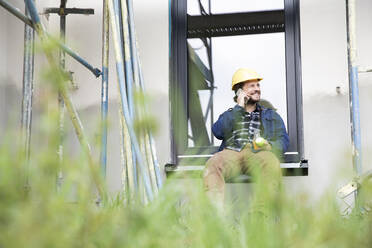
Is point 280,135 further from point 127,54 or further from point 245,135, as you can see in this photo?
point 127,54

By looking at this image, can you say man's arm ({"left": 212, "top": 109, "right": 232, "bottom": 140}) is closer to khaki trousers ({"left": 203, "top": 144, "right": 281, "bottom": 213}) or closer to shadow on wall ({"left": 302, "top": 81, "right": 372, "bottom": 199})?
khaki trousers ({"left": 203, "top": 144, "right": 281, "bottom": 213})

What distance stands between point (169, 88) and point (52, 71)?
282cm

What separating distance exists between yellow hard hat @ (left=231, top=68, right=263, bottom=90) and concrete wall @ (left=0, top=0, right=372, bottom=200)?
0.29 metres

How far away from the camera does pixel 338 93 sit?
10.1 ft

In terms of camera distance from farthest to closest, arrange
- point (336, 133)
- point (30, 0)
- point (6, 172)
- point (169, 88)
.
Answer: point (169, 88)
point (336, 133)
point (30, 0)
point (6, 172)

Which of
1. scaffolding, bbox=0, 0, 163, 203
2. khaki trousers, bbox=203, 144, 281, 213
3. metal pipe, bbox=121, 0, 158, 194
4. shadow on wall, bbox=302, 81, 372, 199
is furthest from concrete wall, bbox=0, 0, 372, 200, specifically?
metal pipe, bbox=121, 0, 158, 194

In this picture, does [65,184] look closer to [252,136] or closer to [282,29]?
[252,136]

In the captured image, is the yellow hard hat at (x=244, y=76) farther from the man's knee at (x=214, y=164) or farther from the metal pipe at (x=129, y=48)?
the metal pipe at (x=129, y=48)

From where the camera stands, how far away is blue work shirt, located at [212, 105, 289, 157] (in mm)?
3033

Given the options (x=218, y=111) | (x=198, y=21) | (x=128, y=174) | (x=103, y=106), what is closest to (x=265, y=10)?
(x=198, y=21)

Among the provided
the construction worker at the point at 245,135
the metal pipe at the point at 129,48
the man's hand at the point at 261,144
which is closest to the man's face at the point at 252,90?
the construction worker at the point at 245,135

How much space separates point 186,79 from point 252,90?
37 cm

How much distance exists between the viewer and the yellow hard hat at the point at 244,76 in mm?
3291

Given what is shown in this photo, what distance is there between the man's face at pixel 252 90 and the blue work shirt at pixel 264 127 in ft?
0.23
